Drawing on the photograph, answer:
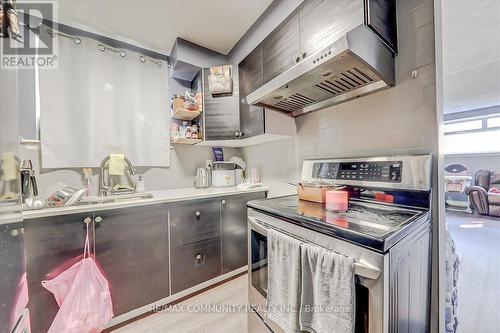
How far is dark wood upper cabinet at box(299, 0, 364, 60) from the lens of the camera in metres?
0.91

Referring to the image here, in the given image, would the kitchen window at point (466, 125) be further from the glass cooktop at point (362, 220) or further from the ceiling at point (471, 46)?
the glass cooktop at point (362, 220)

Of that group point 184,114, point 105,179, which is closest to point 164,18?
point 184,114

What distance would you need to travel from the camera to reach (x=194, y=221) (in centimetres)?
160

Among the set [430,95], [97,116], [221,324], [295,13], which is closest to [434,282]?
[430,95]

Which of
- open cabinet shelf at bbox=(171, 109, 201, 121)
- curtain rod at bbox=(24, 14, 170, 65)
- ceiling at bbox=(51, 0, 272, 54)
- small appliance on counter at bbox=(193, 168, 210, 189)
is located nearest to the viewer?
ceiling at bbox=(51, 0, 272, 54)

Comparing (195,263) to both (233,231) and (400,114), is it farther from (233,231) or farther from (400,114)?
(400,114)

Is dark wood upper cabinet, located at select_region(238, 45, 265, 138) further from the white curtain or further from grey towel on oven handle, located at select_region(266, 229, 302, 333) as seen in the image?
grey towel on oven handle, located at select_region(266, 229, 302, 333)

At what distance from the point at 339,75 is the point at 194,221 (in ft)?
4.77

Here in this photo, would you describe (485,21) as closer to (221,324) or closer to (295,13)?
(295,13)

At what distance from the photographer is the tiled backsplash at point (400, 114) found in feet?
3.05

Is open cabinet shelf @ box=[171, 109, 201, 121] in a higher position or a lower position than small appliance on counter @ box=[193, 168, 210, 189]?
higher

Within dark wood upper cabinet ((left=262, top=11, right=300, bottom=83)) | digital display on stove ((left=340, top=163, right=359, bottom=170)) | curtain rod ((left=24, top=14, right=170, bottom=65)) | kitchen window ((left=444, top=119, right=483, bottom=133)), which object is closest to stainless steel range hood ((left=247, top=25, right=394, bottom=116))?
dark wood upper cabinet ((left=262, top=11, right=300, bottom=83))

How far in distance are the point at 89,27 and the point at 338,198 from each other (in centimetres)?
226

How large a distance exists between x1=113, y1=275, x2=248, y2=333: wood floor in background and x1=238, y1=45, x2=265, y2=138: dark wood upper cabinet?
1377 mm
